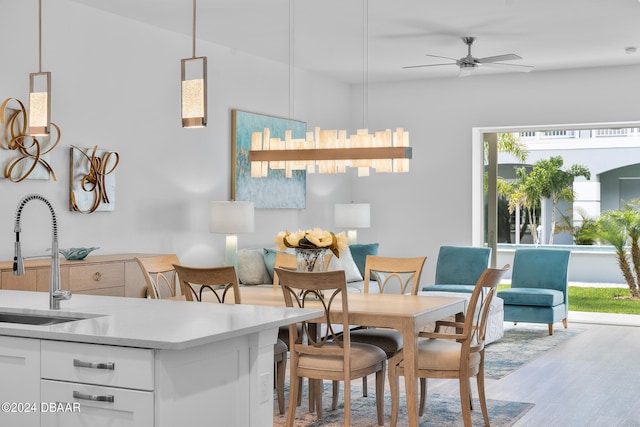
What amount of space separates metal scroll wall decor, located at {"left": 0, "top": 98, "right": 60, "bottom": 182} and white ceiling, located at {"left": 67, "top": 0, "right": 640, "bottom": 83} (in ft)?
3.53

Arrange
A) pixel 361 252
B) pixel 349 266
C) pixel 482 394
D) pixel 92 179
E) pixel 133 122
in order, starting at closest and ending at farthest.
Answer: pixel 482 394 < pixel 92 179 < pixel 133 122 < pixel 349 266 < pixel 361 252

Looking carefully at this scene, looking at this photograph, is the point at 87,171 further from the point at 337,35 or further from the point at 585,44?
the point at 585,44

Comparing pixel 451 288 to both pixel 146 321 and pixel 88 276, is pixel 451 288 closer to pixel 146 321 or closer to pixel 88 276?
pixel 88 276

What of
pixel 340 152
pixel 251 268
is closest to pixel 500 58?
pixel 340 152

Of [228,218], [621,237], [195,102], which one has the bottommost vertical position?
[621,237]

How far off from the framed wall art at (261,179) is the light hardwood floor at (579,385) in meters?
2.96

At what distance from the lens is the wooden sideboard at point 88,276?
4961 mm

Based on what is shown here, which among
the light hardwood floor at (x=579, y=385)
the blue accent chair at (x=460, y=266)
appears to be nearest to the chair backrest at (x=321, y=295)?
the light hardwood floor at (x=579, y=385)

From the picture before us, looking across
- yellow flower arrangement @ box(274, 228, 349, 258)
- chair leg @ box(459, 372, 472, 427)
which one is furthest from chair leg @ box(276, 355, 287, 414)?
chair leg @ box(459, 372, 472, 427)

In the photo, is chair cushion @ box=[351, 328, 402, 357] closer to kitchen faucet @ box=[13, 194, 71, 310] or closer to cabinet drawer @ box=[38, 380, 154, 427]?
kitchen faucet @ box=[13, 194, 71, 310]

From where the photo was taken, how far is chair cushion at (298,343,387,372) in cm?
435

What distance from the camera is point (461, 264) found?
8648mm

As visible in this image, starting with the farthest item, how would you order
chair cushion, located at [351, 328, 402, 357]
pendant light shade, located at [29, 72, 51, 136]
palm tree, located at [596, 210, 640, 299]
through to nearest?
palm tree, located at [596, 210, 640, 299]
chair cushion, located at [351, 328, 402, 357]
pendant light shade, located at [29, 72, 51, 136]

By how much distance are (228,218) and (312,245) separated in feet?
7.37
